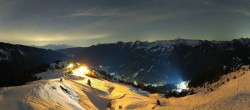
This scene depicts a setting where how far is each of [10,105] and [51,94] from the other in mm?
11562

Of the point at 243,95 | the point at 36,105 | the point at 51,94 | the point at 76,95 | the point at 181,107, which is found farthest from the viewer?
the point at 76,95

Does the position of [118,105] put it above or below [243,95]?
below

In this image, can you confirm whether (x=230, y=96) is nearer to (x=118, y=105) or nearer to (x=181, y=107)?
(x=181, y=107)

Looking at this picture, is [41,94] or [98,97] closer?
[41,94]

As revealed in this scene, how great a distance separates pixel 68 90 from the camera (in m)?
55.0

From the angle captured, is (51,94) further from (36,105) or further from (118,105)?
(118,105)

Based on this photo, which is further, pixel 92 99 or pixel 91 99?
pixel 92 99

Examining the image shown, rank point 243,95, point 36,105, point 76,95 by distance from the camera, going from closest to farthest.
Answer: point 243,95
point 36,105
point 76,95

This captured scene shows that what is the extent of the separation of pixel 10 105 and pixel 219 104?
2331cm

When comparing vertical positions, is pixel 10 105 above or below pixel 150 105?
above

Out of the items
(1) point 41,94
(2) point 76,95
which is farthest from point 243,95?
(2) point 76,95

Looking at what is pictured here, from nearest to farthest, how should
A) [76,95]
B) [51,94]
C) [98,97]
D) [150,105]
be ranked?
[51,94]
[150,105]
[76,95]
[98,97]

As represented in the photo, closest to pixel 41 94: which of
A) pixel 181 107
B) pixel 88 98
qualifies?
pixel 88 98

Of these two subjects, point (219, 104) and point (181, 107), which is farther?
point (181, 107)
